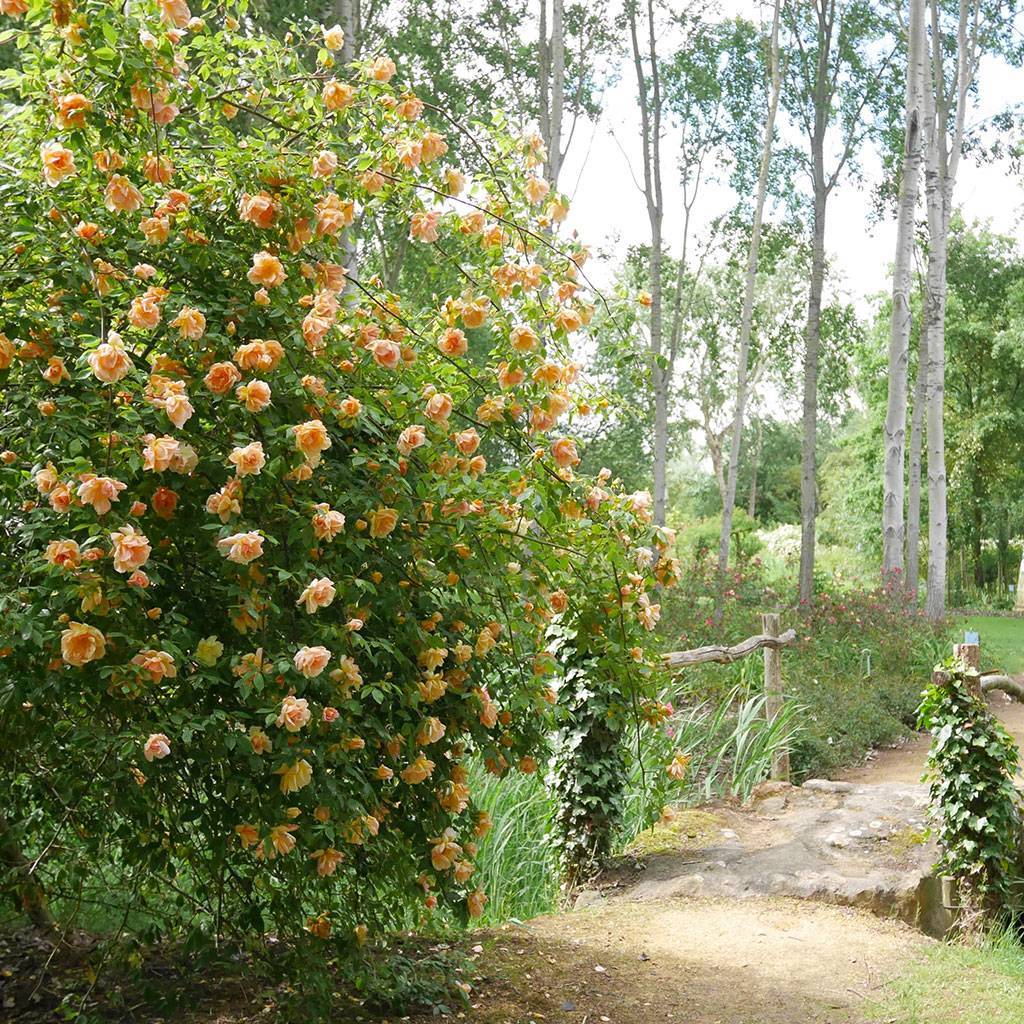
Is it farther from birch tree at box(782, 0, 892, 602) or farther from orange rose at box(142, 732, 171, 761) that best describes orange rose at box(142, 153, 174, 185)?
birch tree at box(782, 0, 892, 602)

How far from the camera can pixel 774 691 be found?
805cm

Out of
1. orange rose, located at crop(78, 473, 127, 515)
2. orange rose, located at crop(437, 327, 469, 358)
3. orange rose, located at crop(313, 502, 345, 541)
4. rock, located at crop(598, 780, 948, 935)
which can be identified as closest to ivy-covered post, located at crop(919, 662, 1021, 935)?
rock, located at crop(598, 780, 948, 935)

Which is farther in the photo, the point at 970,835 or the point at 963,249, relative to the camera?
the point at 963,249

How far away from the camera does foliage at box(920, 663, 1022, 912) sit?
5395 millimetres

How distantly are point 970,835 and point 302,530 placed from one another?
429 centimetres

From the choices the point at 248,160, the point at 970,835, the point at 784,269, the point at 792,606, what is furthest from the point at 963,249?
the point at 248,160

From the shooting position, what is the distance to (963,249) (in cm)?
2639

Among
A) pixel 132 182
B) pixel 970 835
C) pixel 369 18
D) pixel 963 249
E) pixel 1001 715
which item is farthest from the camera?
pixel 963 249

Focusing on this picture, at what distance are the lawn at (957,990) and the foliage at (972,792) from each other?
16.5 inches

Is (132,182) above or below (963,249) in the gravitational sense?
below

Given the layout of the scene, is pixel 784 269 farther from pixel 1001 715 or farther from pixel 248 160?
pixel 248 160

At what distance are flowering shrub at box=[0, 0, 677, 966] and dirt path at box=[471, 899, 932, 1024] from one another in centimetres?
91

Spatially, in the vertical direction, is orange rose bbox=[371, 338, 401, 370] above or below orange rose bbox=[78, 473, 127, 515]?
above

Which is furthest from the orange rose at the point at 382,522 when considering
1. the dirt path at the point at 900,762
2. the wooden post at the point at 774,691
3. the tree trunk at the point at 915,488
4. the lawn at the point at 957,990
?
the tree trunk at the point at 915,488
